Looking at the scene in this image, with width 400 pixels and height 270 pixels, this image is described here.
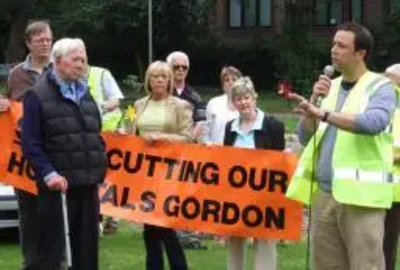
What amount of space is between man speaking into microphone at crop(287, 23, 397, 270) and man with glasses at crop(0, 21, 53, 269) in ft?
7.98

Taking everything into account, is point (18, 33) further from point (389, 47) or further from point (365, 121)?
point (365, 121)

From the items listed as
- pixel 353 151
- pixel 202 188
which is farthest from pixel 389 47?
pixel 353 151

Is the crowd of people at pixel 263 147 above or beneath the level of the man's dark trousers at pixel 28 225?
above

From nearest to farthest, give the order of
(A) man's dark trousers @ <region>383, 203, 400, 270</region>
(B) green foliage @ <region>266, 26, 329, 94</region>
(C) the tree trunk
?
(A) man's dark trousers @ <region>383, 203, 400, 270</region> < (B) green foliage @ <region>266, 26, 329, 94</region> < (C) the tree trunk

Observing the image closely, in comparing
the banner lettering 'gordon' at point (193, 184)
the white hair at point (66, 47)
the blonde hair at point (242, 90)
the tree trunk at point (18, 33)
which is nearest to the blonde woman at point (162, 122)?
the banner lettering 'gordon' at point (193, 184)

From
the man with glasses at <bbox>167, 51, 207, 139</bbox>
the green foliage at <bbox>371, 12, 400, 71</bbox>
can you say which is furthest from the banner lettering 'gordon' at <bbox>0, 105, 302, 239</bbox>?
the green foliage at <bbox>371, 12, 400, 71</bbox>

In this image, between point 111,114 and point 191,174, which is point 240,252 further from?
point 111,114

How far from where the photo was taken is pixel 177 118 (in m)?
8.77

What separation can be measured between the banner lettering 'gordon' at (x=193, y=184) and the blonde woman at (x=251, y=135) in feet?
0.30

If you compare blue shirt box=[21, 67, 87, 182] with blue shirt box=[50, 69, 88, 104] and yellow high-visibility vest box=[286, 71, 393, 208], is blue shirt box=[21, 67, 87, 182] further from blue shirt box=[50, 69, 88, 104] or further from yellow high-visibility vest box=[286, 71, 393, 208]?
yellow high-visibility vest box=[286, 71, 393, 208]

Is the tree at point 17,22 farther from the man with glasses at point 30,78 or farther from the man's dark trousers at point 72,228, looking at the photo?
the man's dark trousers at point 72,228

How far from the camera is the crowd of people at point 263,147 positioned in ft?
21.5

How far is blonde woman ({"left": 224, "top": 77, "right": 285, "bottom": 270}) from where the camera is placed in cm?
837

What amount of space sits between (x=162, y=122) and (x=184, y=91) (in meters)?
1.05
